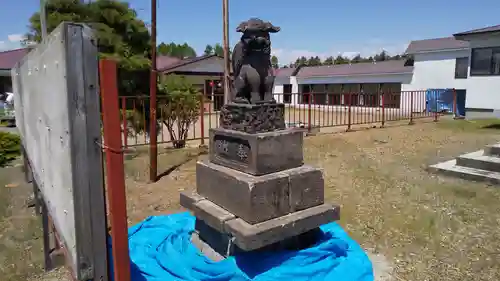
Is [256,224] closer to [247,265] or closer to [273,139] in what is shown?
[247,265]

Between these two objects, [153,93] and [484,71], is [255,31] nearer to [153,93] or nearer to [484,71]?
[153,93]

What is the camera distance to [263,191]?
3.43 metres

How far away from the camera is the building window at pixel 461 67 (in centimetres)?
2255

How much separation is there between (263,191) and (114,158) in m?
1.98

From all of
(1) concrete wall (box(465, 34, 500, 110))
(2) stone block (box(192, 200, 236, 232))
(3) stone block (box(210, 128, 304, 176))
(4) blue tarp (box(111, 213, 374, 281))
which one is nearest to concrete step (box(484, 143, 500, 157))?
(4) blue tarp (box(111, 213, 374, 281))

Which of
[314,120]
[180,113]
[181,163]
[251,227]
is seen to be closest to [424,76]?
[314,120]

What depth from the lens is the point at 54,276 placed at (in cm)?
347

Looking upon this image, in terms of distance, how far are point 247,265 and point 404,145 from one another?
25.6 feet

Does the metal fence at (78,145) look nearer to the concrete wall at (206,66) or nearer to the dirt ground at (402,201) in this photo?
the dirt ground at (402,201)

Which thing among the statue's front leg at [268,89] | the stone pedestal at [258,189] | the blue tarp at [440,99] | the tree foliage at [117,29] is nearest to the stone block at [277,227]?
the stone pedestal at [258,189]

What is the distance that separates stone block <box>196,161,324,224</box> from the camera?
339 cm

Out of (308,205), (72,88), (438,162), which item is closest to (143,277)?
(308,205)

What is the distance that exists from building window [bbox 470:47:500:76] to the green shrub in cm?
1730

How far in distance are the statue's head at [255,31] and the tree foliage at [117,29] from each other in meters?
10.5
